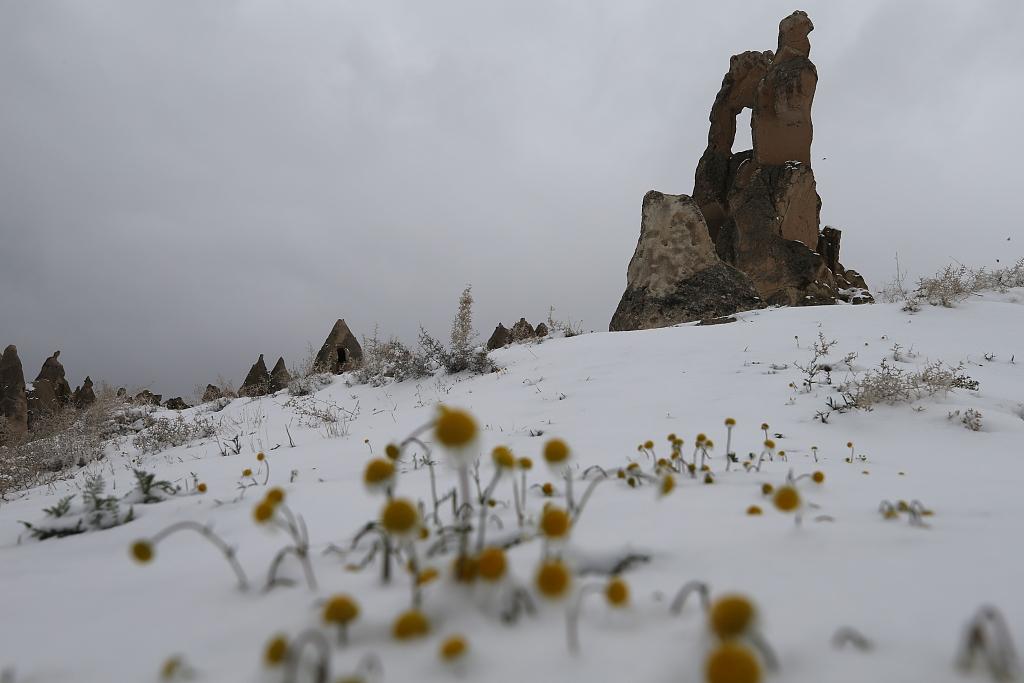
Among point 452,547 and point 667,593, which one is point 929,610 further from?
point 452,547

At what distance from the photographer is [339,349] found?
14.6 meters

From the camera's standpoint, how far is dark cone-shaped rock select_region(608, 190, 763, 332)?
31.2 ft

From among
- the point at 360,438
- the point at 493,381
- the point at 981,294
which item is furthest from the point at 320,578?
the point at 981,294

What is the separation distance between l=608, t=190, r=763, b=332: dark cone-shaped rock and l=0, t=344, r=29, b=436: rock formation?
17.0m

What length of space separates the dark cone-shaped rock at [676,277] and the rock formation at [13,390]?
55.7 ft

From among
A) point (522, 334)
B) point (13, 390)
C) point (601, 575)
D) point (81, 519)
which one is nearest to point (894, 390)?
point (601, 575)

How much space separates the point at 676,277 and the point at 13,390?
64.9 feet

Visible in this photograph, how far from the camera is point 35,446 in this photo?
6.08 m

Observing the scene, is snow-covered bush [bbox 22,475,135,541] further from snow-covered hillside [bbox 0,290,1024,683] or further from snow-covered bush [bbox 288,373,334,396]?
snow-covered bush [bbox 288,373,334,396]

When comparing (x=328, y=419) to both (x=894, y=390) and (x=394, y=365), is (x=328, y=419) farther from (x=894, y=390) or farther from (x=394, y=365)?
(x=894, y=390)

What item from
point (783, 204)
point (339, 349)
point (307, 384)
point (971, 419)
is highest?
point (783, 204)

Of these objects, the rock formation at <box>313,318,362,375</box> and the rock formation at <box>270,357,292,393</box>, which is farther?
the rock formation at <box>313,318,362,375</box>

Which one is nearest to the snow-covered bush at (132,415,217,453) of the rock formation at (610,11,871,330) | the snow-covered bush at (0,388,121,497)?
the snow-covered bush at (0,388,121,497)

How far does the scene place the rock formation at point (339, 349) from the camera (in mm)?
13969
